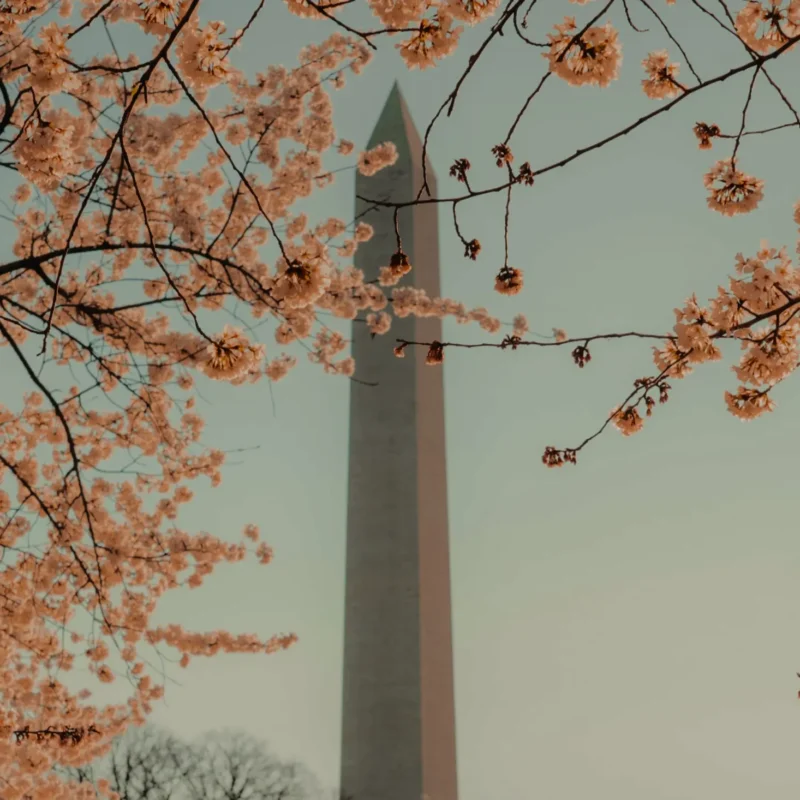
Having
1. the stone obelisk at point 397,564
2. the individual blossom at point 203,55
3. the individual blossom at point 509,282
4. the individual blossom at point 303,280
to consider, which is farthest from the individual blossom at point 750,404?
the stone obelisk at point 397,564

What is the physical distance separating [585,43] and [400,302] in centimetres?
369

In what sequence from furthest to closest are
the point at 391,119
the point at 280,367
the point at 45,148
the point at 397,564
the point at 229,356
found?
the point at 391,119
the point at 397,564
the point at 280,367
the point at 45,148
the point at 229,356

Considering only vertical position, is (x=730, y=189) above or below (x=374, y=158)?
below

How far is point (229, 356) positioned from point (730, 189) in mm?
1335

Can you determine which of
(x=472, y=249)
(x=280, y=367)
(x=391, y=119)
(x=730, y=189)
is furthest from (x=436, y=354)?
(x=391, y=119)

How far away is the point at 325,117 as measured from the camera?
488 cm

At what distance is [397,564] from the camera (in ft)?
23.2

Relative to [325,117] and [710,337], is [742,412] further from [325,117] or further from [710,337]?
[325,117]

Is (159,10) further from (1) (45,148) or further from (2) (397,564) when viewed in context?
(2) (397,564)

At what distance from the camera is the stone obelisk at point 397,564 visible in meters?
6.59

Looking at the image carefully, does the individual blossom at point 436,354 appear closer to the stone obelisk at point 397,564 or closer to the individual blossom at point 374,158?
the individual blossom at point 374,158

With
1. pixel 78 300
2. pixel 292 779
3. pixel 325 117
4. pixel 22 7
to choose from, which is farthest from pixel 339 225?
pixel 292 779

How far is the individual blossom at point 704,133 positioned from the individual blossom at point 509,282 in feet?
1.84

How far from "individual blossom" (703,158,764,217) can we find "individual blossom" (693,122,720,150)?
0.06 m
